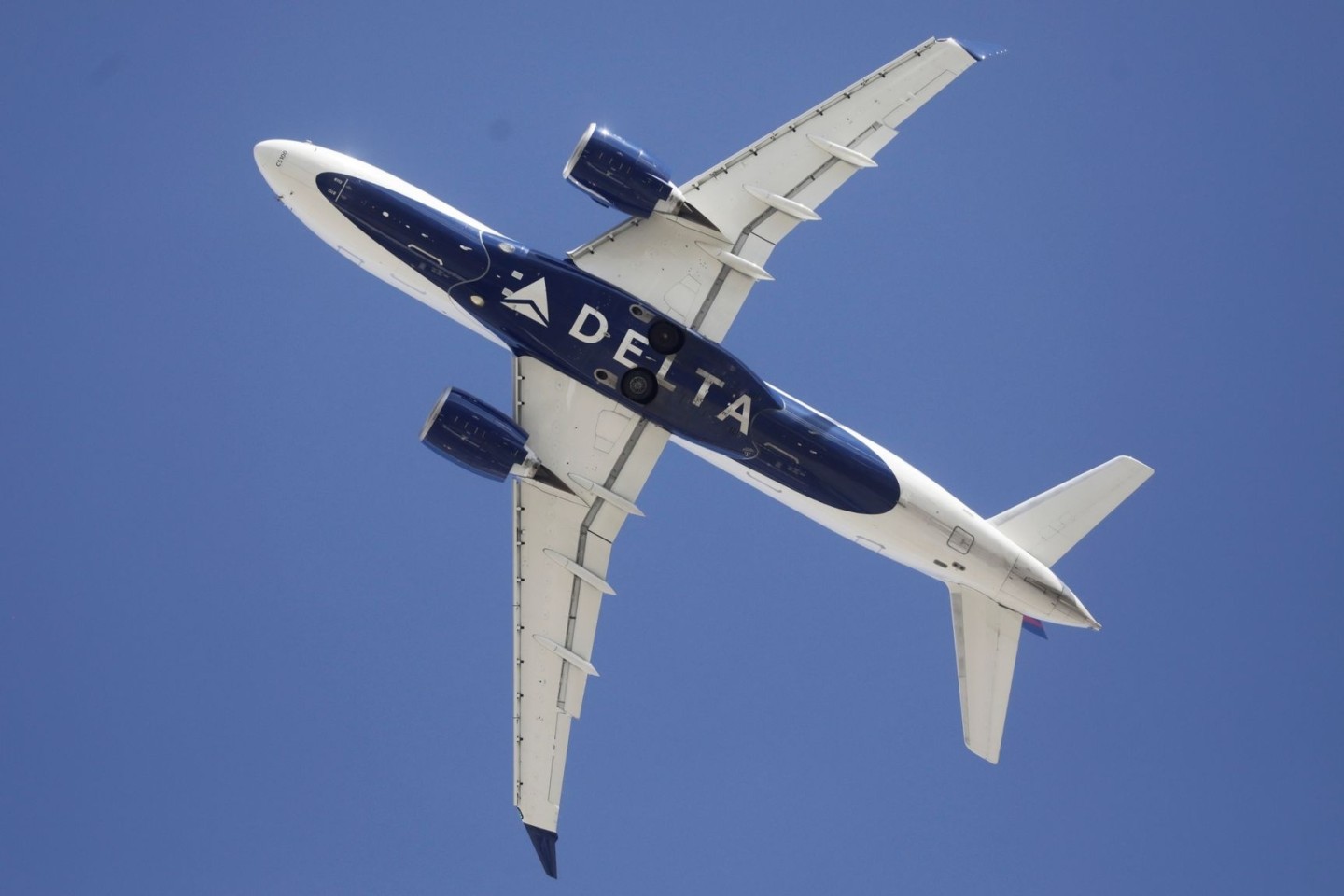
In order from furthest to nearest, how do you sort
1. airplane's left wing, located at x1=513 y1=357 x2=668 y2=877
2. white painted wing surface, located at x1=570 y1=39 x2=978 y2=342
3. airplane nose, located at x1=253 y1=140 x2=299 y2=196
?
1. airplane's left wing, located at x1=513 y1=357 x2=668 y2=877
2. white painted wing surface, located at x1=570 y1=39 x2=978 y2=342
3. airplane nose, located at x1=253 y1=140 x2=299 y2=196

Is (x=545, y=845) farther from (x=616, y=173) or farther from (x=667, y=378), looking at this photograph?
(x=616, y=173)

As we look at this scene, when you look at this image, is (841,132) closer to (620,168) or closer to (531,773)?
(620,168)

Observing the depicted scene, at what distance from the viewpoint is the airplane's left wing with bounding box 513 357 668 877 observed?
28.8 meters

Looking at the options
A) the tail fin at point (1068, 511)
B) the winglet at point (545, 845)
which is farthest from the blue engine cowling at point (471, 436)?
the tail fin at point (1068, 511)

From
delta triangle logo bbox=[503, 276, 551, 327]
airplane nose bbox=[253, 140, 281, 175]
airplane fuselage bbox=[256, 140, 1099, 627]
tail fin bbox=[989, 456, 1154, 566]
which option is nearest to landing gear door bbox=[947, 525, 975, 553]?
airplane fuselage bbox=[256, 140, 1099, 627]

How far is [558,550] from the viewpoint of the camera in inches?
1180

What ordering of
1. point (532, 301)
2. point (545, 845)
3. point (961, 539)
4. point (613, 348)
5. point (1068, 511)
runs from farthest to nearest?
point (545, 845) → point (1068, 511) → point (961, 539) → point (613, 348) → point (532, 301)

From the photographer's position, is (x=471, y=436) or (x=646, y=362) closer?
(x=471, y=436)

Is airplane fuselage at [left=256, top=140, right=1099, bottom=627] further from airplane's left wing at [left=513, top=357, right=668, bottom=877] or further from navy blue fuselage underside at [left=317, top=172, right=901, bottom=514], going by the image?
airplane's left wing at [left=513, top=357, right=668, bottom=877]

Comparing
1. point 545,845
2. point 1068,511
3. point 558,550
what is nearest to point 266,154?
point 558,550

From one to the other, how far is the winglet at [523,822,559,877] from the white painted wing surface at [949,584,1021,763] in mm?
11232

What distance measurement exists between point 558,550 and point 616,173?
31.5 ft

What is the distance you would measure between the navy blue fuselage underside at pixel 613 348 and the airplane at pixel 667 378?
44 millimetres

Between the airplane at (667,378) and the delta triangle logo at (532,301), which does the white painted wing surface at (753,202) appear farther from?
the delta triangle logo at (532,301)
